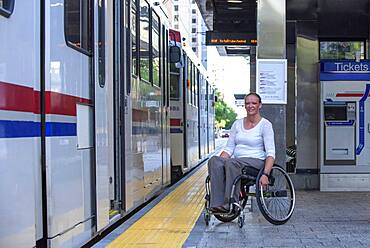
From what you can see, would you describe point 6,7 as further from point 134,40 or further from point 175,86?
point 175,86

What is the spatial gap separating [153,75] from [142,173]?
72.3 inches

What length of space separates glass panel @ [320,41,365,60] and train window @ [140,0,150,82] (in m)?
4.34

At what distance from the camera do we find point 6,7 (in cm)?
384

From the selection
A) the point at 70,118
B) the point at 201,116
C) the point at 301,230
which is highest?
the point at 70,118

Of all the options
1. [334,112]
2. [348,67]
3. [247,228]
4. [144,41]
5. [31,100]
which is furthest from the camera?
[334,112]

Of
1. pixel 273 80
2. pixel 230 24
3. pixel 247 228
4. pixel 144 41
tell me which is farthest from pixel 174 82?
pixel 247 228

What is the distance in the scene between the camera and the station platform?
617 centimetres

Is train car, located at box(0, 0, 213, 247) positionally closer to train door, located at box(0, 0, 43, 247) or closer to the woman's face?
train door, located at box(0, 0, 43, 247)

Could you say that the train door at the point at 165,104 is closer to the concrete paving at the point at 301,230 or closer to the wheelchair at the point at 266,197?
the concrete paving at the point at 301,230

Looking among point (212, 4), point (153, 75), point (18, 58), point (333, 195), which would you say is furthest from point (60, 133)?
point (212, 4)

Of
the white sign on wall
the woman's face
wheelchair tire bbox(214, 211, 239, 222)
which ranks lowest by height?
wheelchair tire bbox(214, 211, 239, 222)

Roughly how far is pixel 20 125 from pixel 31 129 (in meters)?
0.22

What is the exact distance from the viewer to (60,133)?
187 inches

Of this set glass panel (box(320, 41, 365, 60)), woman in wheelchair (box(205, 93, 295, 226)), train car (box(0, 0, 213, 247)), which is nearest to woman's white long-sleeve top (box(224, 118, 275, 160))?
woman in wheelchair (box(205, 93, 295, 226))
